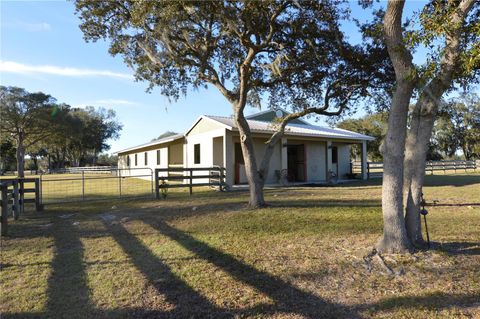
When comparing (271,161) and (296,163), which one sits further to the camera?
(296,163)

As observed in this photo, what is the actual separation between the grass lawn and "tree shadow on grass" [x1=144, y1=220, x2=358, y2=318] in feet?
0.04

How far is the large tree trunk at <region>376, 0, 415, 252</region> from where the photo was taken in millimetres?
4578

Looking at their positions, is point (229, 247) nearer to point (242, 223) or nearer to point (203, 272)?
point (203, 272)

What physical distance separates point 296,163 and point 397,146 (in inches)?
590

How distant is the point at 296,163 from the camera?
19.5 meters

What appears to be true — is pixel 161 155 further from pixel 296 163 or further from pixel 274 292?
pixel 274 292

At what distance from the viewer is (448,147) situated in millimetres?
49312

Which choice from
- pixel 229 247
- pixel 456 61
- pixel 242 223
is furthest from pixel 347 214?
pixel 456 61

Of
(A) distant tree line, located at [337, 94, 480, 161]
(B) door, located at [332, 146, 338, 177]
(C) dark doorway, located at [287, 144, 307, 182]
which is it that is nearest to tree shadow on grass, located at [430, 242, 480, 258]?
(C) dark doorway, located at [287, 144, 307, 182]

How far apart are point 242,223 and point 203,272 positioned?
8.93 feet

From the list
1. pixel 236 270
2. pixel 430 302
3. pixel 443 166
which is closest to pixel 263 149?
pixel 236 270

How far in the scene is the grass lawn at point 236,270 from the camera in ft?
10.9

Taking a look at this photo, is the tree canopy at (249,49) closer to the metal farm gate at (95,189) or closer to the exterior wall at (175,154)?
the metal farm gate at (95,189)

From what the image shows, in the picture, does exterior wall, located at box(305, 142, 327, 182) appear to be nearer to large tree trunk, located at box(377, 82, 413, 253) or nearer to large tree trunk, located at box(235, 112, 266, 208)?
large tree trunk, located at box(235, 112, 266, 208)
